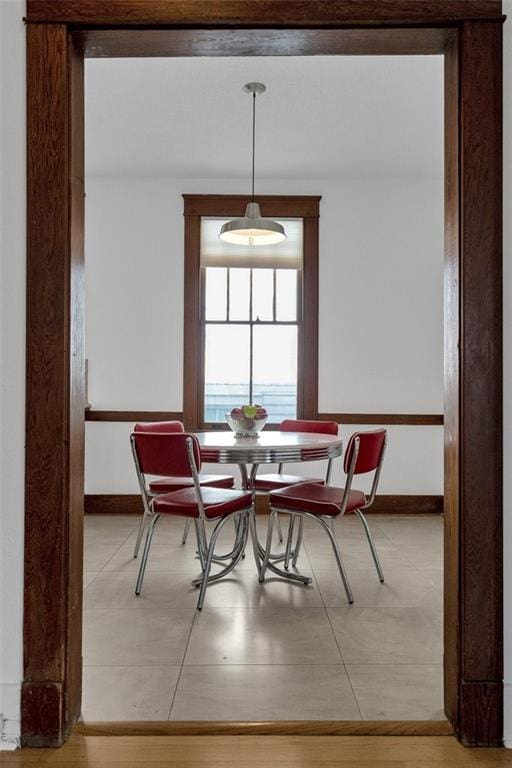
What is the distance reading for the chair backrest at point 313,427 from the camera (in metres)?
4.05

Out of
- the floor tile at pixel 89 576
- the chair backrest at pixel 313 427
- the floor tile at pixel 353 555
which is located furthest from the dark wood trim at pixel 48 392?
the chair backrest at pixel 313 427

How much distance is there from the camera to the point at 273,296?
203 inches

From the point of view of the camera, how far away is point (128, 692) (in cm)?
201

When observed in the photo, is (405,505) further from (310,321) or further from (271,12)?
(271,12)

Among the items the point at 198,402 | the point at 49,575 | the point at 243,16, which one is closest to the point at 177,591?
the point at 49,575

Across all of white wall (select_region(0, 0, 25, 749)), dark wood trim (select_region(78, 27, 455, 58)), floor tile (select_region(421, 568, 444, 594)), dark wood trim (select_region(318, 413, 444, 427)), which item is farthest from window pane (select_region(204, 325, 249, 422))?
white wall (select_region(0, 0, 25, 749))

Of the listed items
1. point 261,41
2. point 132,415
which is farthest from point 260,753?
point 132,415

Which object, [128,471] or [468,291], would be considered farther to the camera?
[128,471]

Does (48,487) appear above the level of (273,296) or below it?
below

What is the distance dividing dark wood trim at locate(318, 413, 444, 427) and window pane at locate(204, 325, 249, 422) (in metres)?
0.84

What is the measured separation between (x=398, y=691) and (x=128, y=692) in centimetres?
98

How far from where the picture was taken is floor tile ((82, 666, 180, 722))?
6.14 ft

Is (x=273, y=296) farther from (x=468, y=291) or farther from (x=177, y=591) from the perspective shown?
(x=468, y=291)
